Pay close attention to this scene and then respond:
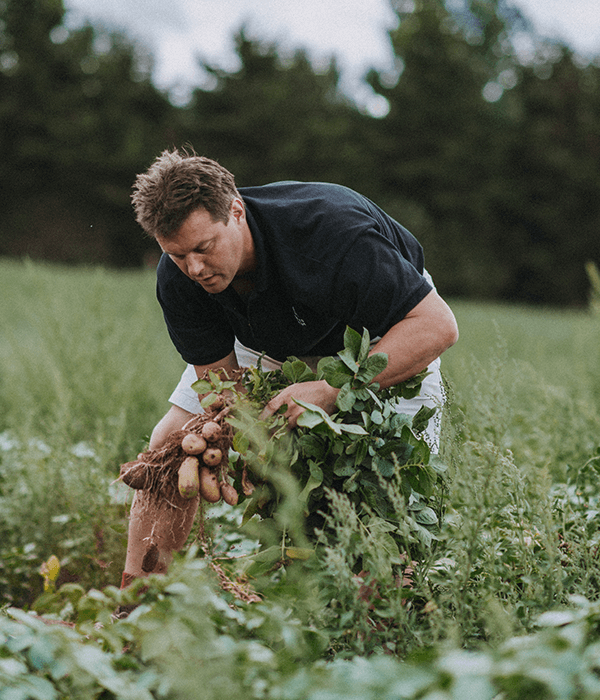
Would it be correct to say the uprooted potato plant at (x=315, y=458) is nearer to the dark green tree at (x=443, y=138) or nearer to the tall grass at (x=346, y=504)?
the tall grass at (x=346, y=504)

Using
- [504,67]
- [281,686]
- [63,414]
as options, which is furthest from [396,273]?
[504,67]

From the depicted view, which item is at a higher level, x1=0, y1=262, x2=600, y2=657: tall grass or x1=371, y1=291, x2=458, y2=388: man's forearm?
x1=371, y1=291, x2=458, y2=388: man's forearm

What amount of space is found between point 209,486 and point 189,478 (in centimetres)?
7

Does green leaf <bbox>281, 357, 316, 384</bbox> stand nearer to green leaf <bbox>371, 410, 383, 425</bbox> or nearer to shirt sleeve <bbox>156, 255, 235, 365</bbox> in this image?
green leaf <bbox>371, 410, 383, 425</bbox>

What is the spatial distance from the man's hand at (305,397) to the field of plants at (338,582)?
11 centimetres

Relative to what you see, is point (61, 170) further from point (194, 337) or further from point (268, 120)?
point (194, 337)

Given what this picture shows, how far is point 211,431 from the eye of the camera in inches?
77.9

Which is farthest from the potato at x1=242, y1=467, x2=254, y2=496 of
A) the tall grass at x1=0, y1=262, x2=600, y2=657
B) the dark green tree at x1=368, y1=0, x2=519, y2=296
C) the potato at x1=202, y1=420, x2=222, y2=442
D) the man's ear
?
the dark green tree at x1=368, y1=0, x2=519, y2=296

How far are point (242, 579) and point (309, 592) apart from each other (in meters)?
0.97

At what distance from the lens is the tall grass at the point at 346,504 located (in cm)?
155

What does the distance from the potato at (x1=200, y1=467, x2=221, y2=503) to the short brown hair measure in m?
0.75

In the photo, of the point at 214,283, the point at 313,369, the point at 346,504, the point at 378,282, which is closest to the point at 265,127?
the point at 313,369

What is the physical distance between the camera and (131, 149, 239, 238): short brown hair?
6.77 ft

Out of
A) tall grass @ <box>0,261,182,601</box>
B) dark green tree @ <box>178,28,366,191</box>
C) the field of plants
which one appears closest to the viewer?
the field of plants
